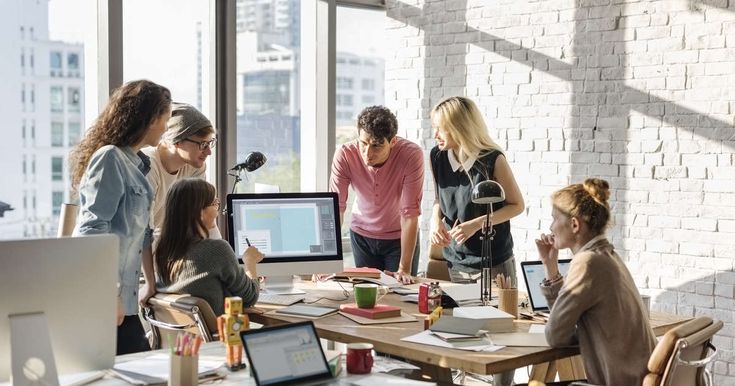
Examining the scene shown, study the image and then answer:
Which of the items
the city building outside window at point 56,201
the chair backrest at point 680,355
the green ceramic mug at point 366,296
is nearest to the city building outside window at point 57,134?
the city building outside window at point 56,201

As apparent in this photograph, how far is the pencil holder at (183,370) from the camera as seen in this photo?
2365mm

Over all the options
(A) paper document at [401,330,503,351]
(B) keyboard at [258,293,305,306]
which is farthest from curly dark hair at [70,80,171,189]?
(A) paper document at [401,330,503,351]

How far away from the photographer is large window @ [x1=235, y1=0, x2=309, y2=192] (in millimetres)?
5625

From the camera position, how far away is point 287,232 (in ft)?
13.0

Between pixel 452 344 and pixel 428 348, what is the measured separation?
0.09 metres

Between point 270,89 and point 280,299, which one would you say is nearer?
A: point 280,299

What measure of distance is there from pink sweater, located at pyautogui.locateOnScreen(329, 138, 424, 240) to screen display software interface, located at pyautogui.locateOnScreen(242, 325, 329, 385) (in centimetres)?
219

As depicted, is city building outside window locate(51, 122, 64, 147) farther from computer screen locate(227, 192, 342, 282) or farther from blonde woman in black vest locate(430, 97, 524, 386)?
blonde woman in black vest locate(430, 97, 524, 386)

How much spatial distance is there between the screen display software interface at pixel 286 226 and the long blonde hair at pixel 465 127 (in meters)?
0.69

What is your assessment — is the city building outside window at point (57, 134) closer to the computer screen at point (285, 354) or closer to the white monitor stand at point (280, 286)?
the white monitor stand at point (280, 286)

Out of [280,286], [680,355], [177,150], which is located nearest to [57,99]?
[177,150]

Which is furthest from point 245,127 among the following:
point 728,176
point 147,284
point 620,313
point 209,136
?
point 620,313

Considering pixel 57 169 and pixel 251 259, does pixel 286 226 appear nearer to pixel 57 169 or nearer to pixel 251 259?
pixel 251 259

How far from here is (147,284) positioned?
11.2ft
